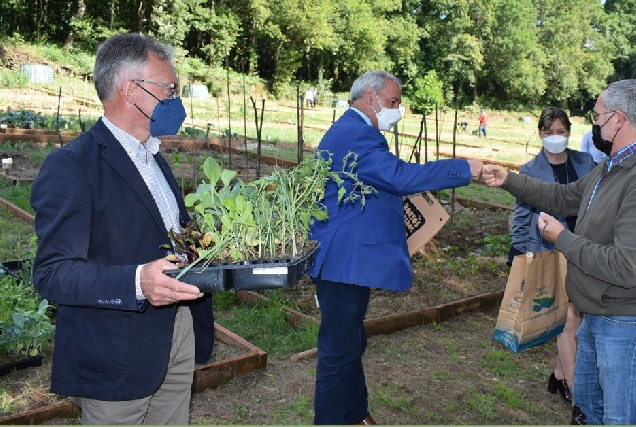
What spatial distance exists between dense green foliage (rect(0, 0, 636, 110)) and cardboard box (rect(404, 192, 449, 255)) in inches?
952

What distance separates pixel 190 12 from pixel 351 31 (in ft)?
34.4

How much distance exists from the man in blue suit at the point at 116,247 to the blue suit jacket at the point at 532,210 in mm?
2522

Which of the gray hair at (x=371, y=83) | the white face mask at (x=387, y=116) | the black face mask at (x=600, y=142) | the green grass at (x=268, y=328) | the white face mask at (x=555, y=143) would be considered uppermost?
the gray hair at (x=371, y=83)

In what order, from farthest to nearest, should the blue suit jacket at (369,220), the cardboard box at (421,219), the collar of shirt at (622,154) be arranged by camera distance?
1. the cardboard box at (421,219)
2. the blue suit jacket at (369,220)
3. the collar of shirt at (622,154)

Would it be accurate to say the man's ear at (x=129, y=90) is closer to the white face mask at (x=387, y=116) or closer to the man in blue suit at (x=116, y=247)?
the man in blue suit at (x=116, y=247)

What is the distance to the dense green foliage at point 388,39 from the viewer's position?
3038cm

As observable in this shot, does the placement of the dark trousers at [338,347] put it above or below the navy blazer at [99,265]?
below

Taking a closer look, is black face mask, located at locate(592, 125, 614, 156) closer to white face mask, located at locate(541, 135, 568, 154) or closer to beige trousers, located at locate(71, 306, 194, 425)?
white face mask, located at locate(541, 135, 568, 154)

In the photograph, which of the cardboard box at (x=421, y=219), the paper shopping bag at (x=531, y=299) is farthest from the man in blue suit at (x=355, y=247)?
the paper shopping bag at (x=531, y=299)

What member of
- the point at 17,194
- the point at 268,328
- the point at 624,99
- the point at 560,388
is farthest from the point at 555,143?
the point at 17,194

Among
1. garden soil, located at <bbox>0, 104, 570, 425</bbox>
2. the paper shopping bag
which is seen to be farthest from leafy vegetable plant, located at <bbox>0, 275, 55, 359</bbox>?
the paper shopping bag

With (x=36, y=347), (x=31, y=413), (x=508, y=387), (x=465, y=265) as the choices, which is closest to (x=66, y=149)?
(x=31, y=413)

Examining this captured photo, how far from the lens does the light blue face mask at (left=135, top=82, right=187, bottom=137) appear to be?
2080 millimetres

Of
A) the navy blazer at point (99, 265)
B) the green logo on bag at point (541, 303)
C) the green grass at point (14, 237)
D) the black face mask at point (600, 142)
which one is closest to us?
the navy blazer at point (99, 265)
